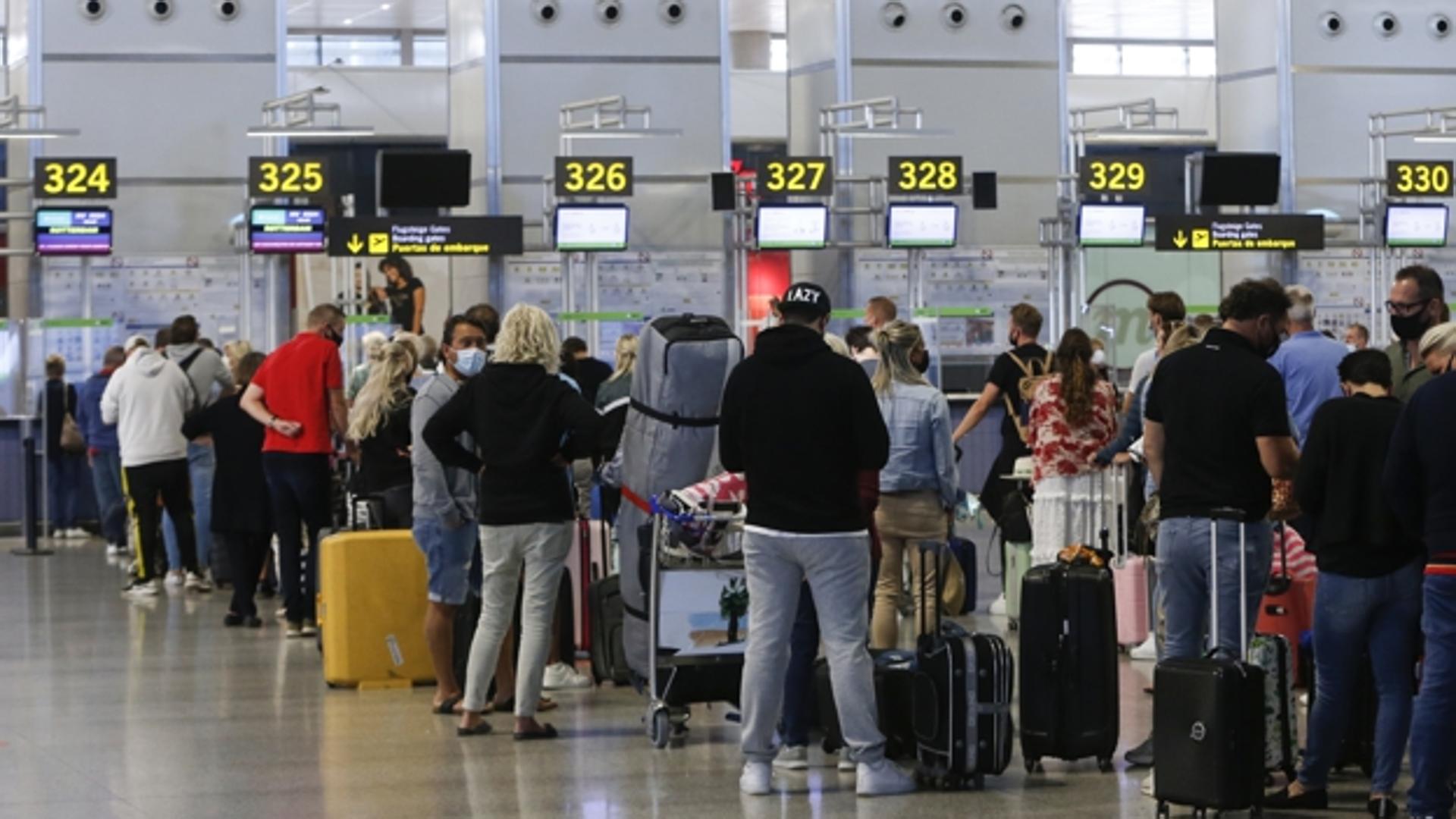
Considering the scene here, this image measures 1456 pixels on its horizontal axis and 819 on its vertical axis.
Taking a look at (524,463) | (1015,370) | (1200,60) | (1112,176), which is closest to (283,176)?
(1112,176)

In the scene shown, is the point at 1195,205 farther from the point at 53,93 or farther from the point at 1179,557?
the point at 1179,557

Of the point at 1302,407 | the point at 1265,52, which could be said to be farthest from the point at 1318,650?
the point at 1265,52

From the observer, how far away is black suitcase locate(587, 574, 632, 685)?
32.4 ft

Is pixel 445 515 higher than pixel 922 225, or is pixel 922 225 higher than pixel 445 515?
pixel 922 225

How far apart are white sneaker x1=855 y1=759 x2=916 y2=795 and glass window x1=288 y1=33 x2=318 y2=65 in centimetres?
2998

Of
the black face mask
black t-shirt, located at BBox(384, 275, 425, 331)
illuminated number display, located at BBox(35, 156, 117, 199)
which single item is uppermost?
illuminated number display, located at BBox(35, 156, 117, 199)

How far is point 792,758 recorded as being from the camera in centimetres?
808

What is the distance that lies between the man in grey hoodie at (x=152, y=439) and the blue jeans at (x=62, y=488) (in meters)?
5.63

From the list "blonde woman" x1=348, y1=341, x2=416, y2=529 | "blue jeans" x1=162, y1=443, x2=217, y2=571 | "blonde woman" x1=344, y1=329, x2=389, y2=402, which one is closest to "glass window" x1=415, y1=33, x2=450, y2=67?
"blonde woman" x1=344, y1=329, x2=389, y2=402

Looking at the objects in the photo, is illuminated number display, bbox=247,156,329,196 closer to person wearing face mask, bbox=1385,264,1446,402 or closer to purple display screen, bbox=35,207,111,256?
purple display screen, bbox=35,207,111,256

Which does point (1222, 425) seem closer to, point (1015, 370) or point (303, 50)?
point (1015, 370)

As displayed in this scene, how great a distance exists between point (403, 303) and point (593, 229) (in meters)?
1.86

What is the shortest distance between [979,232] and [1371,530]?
1646cm

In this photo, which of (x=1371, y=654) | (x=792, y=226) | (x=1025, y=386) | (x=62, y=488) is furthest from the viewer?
(x=792, y=226)
